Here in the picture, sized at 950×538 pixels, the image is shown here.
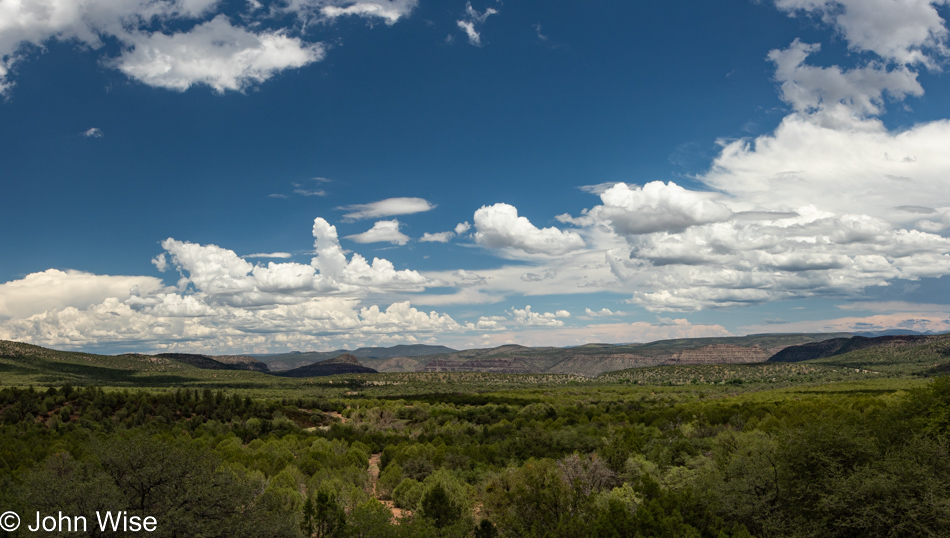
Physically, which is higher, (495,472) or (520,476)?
(520,476)

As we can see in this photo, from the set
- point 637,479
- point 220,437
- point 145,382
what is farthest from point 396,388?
point 637,479

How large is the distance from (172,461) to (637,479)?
3152 centimetres

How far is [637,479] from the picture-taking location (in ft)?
136

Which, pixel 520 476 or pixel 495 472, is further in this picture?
pixel 495 472

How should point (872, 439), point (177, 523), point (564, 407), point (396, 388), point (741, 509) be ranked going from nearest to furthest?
point (177, 523) → point (741, 509) → point (872, 439) → point (564, 407) → point (396, 388)

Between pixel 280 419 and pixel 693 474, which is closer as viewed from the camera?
pixel 693 474

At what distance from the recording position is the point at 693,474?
40625mm

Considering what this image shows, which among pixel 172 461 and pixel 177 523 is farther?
pixel 172 461

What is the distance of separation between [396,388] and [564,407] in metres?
87.1

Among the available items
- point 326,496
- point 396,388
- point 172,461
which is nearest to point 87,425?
point 326,496

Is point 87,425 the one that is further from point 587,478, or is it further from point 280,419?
point 587,478

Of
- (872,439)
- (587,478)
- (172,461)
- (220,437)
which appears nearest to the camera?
(172,461)

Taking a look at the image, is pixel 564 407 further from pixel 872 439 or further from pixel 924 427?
pixel 872 439

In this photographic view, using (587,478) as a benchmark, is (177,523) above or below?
above
